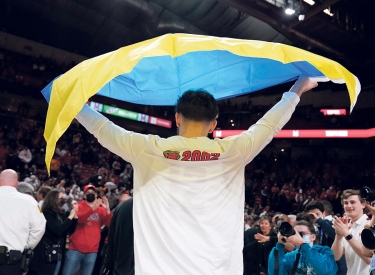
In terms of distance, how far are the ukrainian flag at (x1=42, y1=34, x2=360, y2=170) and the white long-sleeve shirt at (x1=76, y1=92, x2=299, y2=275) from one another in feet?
0.57

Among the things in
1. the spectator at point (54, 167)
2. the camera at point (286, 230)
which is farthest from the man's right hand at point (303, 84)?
the spectator at point (54, 167)

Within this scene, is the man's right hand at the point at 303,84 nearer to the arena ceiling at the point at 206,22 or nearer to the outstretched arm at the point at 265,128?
the outstretched arm at the point at 265,128

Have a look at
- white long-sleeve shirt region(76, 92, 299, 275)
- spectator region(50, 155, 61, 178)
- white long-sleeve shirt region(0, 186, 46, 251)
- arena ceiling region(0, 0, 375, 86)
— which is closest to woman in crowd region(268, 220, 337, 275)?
white long-sleeve shirt region(76, 92, 299, 275)

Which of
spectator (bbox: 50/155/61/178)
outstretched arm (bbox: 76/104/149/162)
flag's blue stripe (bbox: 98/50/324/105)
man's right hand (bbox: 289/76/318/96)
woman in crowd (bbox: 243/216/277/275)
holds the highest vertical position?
flag's blue stripe (bbox: 98/50/324/105)

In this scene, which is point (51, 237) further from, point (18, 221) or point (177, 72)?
point (177, 72)

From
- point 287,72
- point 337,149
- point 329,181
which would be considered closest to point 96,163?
point 329,181

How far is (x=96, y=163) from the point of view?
602 inches

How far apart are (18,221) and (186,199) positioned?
275 cm

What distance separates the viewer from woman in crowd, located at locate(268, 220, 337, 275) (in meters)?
2.98

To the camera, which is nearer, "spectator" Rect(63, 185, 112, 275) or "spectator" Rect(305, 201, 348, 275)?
→ "spectator" Rect(305, 201, 348, 275)

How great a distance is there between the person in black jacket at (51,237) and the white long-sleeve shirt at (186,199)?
328 cm

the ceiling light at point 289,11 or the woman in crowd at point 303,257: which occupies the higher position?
the ceiling light at point 289,11

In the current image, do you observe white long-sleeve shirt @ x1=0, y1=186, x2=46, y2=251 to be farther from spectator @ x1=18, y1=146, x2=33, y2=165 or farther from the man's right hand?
spectator @ x1=18, y1=146, x2=33, y2=165

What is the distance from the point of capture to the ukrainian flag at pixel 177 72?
58.1 inches
